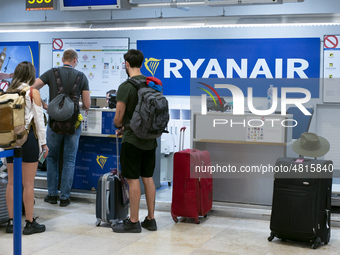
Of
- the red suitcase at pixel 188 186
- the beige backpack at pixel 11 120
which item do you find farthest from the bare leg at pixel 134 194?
the beige backpack at pixel 11 120

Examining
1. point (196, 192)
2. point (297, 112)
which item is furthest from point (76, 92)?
point (297, 112)

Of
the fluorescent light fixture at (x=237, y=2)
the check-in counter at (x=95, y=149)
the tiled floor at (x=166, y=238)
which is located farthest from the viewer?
the check-in counter at (x=95, y=149)

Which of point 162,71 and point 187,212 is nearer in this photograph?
point 187,212

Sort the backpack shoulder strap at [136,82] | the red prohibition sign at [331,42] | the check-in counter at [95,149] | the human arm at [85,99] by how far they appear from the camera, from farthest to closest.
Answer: the red prohibition sign at [331,42]
the check-in counter at [95,149]
the human arm at [85,99]
the backpack shoulder strap at [136,82]

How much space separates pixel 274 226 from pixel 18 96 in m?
2.21

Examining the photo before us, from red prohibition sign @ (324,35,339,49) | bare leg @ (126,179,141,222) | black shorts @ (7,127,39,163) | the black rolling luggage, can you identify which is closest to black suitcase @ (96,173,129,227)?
the black rolling luggage

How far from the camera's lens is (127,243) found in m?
3.93

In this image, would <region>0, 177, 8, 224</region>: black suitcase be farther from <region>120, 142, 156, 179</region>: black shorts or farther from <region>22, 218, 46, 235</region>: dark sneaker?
<region>120, 142, 156, 179</region>: black shorts

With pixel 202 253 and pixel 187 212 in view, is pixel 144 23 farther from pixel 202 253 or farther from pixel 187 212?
pixel 202 253

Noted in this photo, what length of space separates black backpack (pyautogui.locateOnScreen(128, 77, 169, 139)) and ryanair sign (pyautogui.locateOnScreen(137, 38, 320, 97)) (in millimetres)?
3377

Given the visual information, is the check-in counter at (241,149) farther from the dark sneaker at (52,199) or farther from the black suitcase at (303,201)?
the dark sneaker at (52,199)

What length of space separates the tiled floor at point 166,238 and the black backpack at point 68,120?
2.67 ft

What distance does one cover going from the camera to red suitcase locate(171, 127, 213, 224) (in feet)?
14.8

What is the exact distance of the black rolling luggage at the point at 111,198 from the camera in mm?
4355
